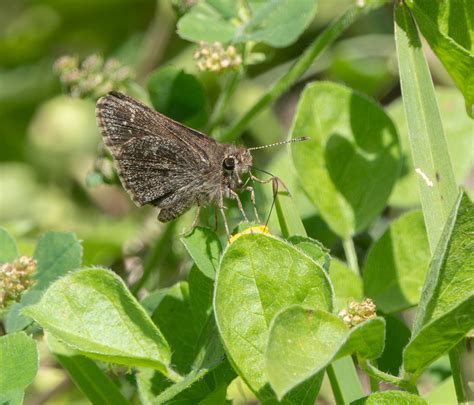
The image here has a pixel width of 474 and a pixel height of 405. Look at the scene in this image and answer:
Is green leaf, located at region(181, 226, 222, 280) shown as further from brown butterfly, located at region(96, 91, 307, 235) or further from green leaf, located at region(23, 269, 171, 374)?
brown butterfly, located at region(96, 91, 307, 235)

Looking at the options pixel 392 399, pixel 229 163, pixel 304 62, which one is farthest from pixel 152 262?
pixel 392 399

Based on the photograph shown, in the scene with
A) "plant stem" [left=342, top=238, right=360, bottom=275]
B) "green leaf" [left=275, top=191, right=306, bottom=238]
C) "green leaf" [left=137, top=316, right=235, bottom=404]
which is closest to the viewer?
"green leaf" [left=137, top=316, right=235, bottom=404]

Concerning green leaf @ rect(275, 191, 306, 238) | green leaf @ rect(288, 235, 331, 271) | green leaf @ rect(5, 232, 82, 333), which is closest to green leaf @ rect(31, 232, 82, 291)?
green leaf @ rect(5, 232, 82, 333)

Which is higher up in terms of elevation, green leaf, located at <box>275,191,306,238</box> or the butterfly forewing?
the butterfly forewing

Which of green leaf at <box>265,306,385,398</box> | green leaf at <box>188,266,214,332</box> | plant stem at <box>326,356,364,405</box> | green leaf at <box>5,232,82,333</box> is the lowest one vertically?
plant stem at <box>326,356,364,405</box>

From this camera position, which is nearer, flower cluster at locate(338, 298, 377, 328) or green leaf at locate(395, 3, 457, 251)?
flower cluster at locate(338, 298, 377, 328)

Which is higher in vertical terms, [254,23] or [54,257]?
[254,23]

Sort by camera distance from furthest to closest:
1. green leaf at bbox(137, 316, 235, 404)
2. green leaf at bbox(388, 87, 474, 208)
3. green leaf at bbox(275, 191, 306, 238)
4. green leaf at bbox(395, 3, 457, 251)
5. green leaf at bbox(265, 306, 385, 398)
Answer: green leaf at bbox(388, 87, 474, 208) < green leaf at bbox(275, 191, 306, 238) < green leaf at bbox(395, 3, 457, 251) < green leaf at bbox(137, 316, 235, 404) < green leaf at bbox(265, 306, 385, 398)

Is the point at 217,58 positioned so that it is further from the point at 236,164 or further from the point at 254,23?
the point at 236,164
